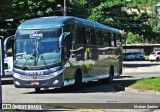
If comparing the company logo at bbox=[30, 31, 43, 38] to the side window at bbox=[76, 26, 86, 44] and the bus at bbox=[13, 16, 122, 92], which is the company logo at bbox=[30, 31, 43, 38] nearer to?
the bus at bbox=[13, 16, 122, 92]

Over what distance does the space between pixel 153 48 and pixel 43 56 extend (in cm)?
9238

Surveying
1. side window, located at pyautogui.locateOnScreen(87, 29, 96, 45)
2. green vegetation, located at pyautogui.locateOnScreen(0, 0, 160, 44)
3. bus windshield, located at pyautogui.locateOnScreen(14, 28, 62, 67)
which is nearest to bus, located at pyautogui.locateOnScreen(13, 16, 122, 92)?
bus windshield, located at pyautogui.locateOnScreen(14, 28, 62, 67)

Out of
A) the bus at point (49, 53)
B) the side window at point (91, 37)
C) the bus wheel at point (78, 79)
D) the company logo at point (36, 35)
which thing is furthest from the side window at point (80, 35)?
the company logo at point (36, 35)

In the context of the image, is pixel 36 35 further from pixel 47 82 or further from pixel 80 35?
pixel 80 35

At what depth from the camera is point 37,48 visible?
18.9 metres

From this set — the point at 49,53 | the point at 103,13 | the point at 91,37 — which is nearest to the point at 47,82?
the point at 49,53

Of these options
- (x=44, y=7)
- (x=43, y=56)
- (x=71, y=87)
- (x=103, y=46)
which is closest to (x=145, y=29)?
(x=44, y=7)

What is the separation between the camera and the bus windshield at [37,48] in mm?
18797

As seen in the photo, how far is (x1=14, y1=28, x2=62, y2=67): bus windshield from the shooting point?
61.7 ft

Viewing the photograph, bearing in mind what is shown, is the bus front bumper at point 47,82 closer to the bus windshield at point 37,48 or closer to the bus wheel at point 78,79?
the bus windshield at point 37,48

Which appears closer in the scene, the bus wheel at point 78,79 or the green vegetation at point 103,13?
the bus wheel at point 78,79

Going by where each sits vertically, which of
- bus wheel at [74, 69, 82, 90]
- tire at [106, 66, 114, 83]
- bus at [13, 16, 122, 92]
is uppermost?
bus at [13, 16, 122, 92]

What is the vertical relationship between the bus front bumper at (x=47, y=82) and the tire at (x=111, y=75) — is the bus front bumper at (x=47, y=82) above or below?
above

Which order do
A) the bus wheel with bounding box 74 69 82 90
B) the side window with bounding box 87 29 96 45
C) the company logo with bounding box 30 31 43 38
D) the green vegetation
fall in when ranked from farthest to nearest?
the green vegetation, the side window with bounding box 87 29 96 45, the bus wheel with bounding box 74 69 82 90, the company logo with bounding box 30 31 43 38
